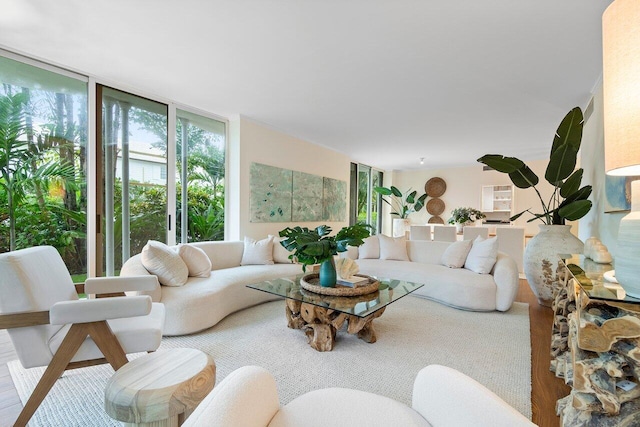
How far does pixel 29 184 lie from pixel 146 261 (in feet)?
4.67

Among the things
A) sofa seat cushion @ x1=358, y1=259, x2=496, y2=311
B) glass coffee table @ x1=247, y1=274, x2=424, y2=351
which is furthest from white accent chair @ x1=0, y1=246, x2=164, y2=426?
sofa seat cushion @ x1=358, y1=259, x2=496, y2=311

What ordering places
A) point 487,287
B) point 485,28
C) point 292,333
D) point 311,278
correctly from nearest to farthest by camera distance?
point 485,28
point 292,333
point 311,278
point 487,287

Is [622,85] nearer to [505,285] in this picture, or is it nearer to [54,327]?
[54,327]

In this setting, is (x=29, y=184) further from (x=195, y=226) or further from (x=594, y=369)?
(x=594, y=369)

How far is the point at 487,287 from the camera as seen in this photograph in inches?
130

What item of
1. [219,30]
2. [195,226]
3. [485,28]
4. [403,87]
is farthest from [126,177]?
[485,28]

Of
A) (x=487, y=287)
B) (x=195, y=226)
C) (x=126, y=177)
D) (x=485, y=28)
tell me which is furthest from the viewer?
(x=195, y=226)

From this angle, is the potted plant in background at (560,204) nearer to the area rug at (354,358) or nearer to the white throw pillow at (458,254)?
the area rug at (354,358)

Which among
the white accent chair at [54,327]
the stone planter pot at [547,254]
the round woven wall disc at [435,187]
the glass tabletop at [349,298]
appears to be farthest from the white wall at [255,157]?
the round woven wall disc at [435,187]

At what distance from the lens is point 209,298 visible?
9.00ft

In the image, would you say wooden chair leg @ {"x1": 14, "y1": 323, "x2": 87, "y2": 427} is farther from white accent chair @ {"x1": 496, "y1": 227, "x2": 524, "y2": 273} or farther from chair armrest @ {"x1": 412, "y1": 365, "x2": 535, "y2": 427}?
white accent chair @ {"x1": 496, "y1": 227, "x2": 524, "y2": 273}

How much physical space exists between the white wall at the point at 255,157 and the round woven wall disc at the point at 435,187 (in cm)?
457

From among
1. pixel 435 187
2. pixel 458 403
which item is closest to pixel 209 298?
pixel 458 403

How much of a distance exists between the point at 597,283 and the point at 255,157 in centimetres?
437
